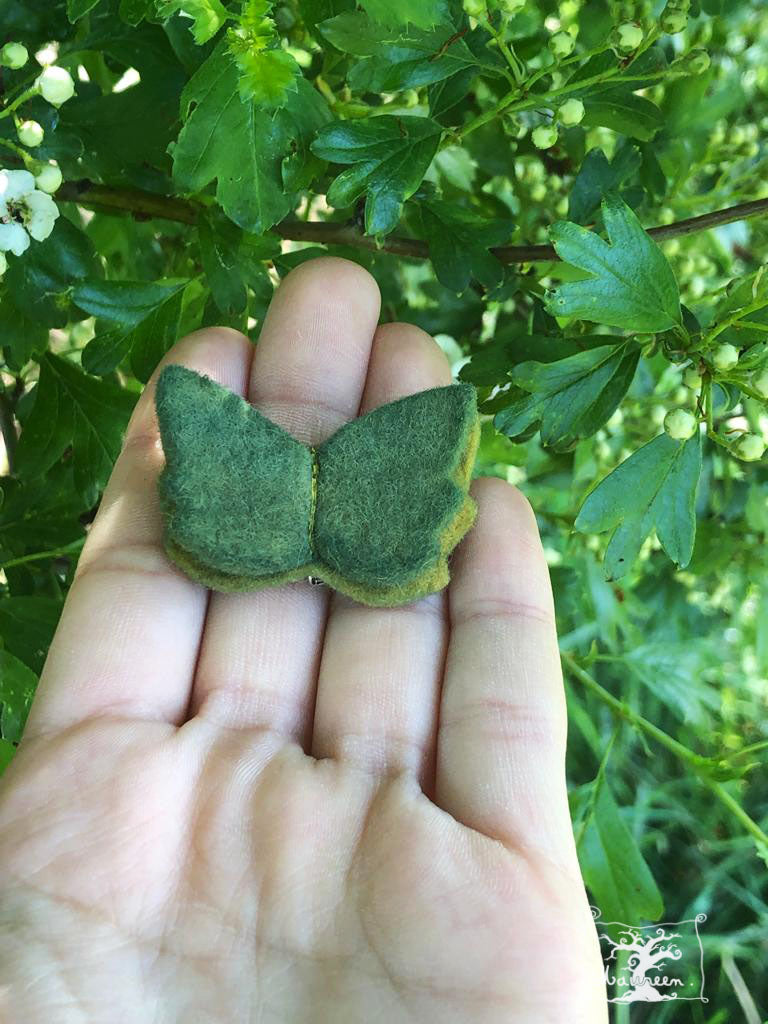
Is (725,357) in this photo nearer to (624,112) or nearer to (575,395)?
(575,395)

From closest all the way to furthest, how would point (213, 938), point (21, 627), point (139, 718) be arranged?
1. point (213, 938)
2. point (139, 718)
3. point (21, 627)

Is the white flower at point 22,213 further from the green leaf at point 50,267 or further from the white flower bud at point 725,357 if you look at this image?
the white flower bud at point 725,357

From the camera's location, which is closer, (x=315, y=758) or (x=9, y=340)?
(x=315, y=758)

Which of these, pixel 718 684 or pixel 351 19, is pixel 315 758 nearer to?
pixel 351 19

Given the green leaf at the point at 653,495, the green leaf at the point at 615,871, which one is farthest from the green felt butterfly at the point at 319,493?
the green leaf at the point at 615,871

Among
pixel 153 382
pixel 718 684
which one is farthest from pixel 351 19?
pixel 718 684

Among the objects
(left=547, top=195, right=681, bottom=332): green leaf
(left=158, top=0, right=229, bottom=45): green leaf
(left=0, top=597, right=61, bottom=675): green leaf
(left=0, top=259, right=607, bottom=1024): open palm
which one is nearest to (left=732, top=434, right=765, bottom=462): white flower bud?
(left=547, top=195, right=681, bottom=332): green leaf

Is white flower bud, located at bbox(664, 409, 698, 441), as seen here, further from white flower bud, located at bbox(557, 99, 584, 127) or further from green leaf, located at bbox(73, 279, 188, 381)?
green leaf, located at bbox(73, 279, 188, 381)
